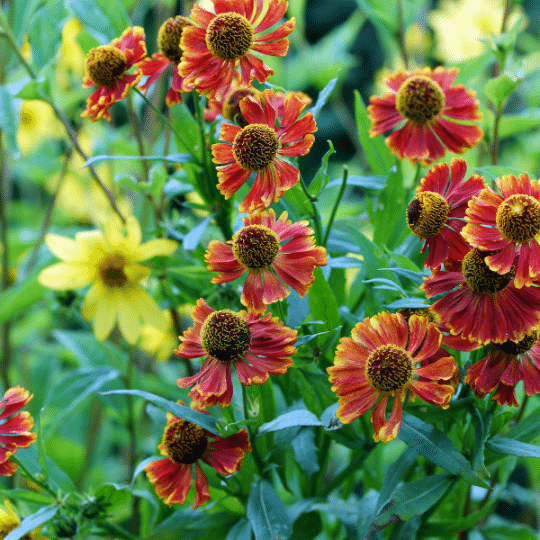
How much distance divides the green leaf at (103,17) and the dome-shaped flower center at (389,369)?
1.32ft

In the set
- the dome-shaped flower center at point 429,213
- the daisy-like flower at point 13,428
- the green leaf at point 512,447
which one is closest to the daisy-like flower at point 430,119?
the dome-shaped flower center at point 429,213

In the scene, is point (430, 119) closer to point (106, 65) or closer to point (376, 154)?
point (376, 154)

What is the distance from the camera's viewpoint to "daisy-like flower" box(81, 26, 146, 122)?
447 millimetres

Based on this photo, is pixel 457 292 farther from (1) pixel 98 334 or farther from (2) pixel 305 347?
(1) pixel 98 334

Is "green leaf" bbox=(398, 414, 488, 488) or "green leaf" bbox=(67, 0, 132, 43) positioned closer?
"green leaf" bbox=(398, 414, 488, 488)

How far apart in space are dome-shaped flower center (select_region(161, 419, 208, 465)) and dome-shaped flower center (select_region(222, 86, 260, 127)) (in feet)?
0.70

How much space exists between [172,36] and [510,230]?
0.28 meters

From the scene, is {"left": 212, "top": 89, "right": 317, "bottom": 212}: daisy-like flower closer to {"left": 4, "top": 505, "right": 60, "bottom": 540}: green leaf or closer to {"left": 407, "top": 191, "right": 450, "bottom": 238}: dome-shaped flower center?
{"left": 407, "top": 191, "right": 450, "bottom": 238}: dome-shaped flower center

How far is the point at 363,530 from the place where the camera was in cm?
44

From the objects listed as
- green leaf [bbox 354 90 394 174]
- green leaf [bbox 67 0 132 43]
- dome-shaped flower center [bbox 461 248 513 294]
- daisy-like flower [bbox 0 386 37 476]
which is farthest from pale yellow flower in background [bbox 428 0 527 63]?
daisy-like flower [bbox 0 386 37 476]

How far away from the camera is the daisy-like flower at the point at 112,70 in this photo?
0.45m

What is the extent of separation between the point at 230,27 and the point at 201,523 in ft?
1.18

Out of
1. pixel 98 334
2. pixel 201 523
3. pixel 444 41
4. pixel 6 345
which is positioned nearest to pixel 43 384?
pixel 6 345

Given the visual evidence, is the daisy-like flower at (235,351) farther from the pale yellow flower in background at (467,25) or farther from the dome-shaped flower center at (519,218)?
the pale yellow flower in background at (467,25)
